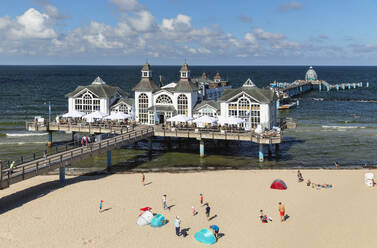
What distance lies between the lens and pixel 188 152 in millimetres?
45625

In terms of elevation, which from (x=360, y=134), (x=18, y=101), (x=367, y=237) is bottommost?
(x=367, y=237)

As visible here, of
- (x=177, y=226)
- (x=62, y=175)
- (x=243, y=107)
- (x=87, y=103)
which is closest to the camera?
(x=177, y=226)

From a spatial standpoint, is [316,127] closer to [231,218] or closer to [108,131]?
[108,131]

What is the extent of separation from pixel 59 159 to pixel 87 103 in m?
18.4

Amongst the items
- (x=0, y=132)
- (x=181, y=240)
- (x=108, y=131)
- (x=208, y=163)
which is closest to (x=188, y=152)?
(x=208, y=163)

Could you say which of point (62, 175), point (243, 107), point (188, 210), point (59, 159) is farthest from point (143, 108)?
point (188, 210)

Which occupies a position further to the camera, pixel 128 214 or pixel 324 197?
pixel 324 197

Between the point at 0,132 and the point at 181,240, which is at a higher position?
the point at 0,132

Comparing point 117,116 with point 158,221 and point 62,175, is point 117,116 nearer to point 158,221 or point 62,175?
point 62,175

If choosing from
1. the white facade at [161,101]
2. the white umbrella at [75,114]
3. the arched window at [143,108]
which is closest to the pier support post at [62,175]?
the white umbrella at [75,114]

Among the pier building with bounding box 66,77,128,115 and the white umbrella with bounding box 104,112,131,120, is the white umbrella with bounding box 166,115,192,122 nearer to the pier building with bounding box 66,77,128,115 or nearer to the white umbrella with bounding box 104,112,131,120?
the white umbrella with bounding box 104,112,131,120

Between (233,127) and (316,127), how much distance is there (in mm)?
24686

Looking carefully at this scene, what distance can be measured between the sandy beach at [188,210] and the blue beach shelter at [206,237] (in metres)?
0.27

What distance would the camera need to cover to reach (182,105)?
45.8 m
